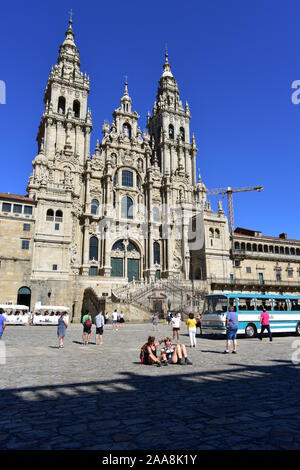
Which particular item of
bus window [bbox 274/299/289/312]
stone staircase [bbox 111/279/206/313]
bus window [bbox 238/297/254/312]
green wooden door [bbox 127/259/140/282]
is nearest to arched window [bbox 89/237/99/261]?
green wooden door [bbox 127/259/140/282]

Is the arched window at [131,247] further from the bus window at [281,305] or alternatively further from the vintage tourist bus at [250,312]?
the bus window at [281,305]

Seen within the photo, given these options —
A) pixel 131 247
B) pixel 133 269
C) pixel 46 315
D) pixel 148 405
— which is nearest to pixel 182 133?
pixel 131 247

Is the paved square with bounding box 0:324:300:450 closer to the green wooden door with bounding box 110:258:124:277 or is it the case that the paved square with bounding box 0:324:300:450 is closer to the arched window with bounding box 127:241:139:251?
the green wooden door with bounding box 110:258:124:277

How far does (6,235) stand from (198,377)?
3360cm

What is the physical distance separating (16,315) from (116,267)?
18.1 meters

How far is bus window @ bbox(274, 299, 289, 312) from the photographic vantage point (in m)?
22.2

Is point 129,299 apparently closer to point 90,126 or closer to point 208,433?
point 90,126

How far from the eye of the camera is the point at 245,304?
21016mm

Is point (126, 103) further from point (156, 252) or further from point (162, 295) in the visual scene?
point (162, 295)

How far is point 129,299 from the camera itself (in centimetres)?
3697

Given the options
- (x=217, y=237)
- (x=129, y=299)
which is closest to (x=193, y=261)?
(x=217, y=237)

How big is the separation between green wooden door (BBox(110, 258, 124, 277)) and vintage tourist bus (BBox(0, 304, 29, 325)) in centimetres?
1612
